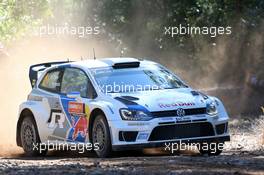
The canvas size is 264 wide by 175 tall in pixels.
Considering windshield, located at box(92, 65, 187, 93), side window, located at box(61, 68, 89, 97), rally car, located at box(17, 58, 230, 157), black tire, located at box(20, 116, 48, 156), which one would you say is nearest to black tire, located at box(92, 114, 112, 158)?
rally car, located at box(17, 58, 230, 157)

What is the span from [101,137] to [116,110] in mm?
528

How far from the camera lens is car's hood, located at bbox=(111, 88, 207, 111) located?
11.9 meters

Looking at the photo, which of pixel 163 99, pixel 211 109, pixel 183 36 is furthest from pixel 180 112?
pixel 183 36

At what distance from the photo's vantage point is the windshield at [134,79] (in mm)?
12641

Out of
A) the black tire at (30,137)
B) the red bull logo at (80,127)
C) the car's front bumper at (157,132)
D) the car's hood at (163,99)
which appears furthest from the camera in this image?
the black tire at (30,137)

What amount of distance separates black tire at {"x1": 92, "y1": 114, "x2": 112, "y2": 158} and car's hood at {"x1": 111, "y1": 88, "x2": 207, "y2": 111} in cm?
43

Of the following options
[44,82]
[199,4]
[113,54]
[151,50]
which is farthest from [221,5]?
[44,82]

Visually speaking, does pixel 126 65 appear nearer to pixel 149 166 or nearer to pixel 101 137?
pixel 101 137

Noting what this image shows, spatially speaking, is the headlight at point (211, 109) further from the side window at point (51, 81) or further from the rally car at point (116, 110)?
the side window at point (51, 81)

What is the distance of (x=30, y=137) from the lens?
1392 centimetres

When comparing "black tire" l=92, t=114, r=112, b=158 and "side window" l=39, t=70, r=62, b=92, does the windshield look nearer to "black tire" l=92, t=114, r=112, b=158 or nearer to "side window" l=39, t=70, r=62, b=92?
"black tire" l=92, t=114, r=112, b=158

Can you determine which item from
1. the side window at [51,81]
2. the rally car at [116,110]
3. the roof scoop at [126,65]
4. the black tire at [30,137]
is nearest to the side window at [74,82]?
the rally car at [116,110]

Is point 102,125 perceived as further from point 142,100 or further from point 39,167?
point 39,167

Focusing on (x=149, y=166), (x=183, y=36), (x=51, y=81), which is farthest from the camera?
(x=183, y=36)
